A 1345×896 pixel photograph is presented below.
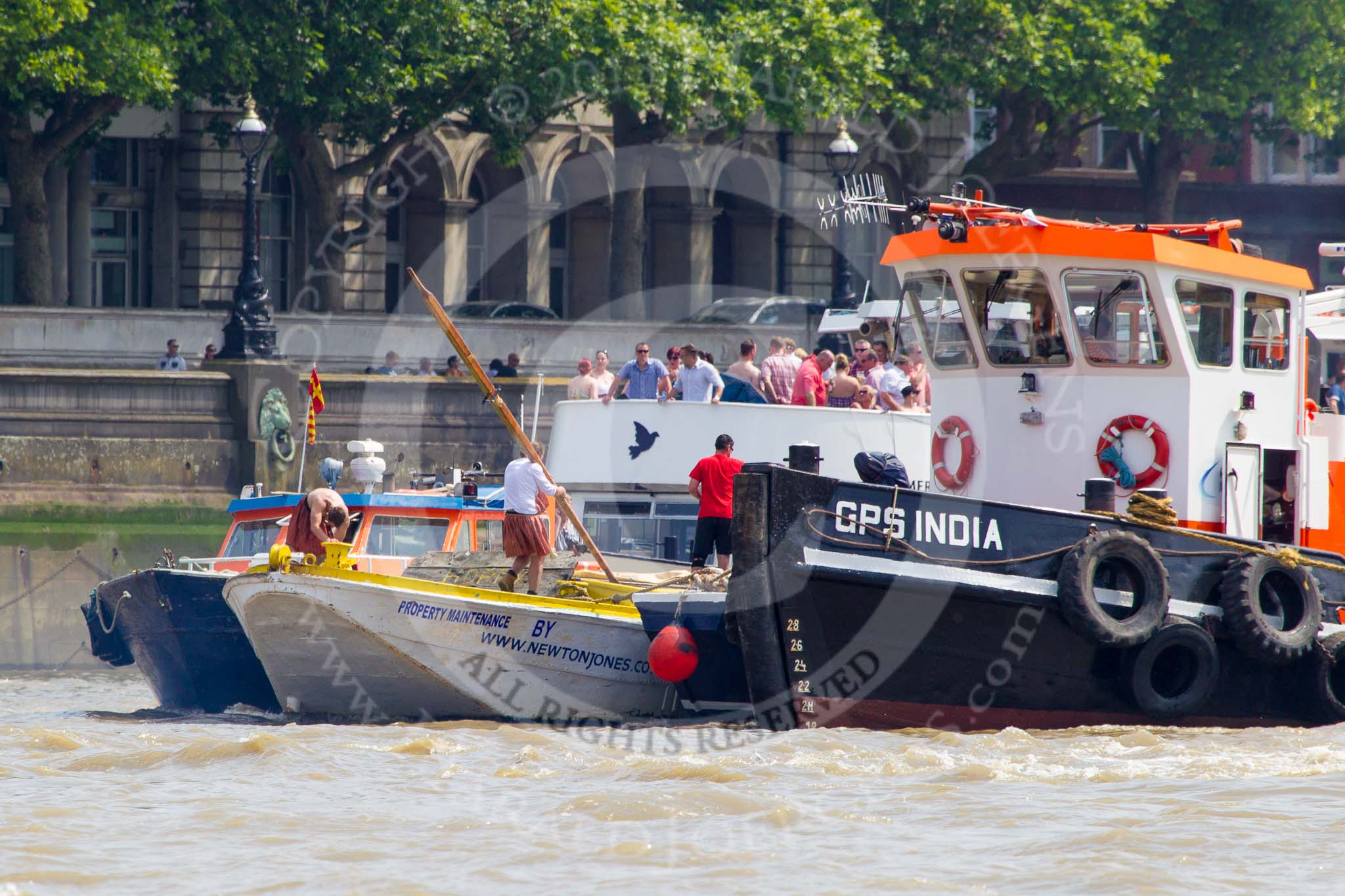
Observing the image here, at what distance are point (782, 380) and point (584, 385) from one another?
6.65ft

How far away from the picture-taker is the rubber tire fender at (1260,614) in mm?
13594

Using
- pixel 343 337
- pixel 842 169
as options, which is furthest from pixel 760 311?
pixel 343 337

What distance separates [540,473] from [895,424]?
163 inches

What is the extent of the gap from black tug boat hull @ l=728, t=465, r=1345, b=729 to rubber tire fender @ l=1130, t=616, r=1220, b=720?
2.7 inches

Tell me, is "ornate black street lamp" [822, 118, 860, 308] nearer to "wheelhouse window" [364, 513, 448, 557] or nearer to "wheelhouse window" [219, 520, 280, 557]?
"wheelhouse window" [364, 513, 448, 557]

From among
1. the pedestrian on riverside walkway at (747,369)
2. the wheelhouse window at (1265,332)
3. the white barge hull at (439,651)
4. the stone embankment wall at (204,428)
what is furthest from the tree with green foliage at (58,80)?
the wheelhouse window at (1265,332)

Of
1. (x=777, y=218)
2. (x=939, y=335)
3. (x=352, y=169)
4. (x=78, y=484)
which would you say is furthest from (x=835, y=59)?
(x=939, y=335)

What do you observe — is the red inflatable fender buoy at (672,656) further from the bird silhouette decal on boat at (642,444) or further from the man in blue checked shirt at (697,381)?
the man in blue checked shirt at (697,381)

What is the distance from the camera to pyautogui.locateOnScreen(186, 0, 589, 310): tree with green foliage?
2884cm

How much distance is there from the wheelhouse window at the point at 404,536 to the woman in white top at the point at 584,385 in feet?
9.84

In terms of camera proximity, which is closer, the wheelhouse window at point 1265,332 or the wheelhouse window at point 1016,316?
the wheelhouse window at point 1016,316

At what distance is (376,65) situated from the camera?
2908 cm

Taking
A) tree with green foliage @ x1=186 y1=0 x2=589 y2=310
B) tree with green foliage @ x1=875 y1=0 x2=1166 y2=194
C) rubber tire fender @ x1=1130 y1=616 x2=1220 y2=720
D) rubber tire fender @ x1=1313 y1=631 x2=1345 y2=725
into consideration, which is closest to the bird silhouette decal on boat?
rubber tire fender @ x1=1130 y1=616 x2=1220 y2=720

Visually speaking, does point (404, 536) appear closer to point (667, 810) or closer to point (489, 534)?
point (489, 534)
